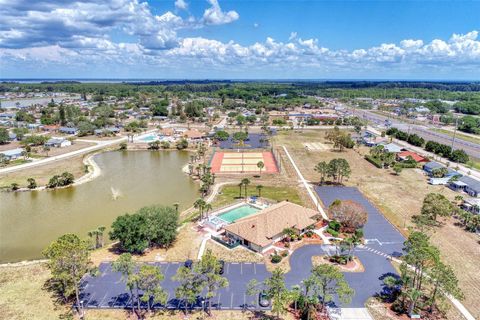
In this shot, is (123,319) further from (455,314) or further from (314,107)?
(314,107)

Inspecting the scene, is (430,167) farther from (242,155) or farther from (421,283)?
(421,283)

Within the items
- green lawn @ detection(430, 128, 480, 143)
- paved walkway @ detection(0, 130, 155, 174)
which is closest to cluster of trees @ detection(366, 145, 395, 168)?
green lawn @ detection(430, 128, 480, 143)

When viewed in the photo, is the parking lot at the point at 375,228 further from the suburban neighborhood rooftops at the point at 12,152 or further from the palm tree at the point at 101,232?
the suburban neighborhood rooftops at the point at 12,152

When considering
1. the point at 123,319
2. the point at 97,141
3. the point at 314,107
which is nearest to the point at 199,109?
the point at 97,141

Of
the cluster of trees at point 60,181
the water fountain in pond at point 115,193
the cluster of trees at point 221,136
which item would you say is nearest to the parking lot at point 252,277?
the water fountain in pond at point 115,193

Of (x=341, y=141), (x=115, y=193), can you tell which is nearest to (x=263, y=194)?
(x=115, y=193)

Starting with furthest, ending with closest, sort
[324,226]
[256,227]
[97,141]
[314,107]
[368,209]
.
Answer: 1. [314,107]
2. [97,141]
3. [368,209]
4. [324,226]
5. [256,227]
